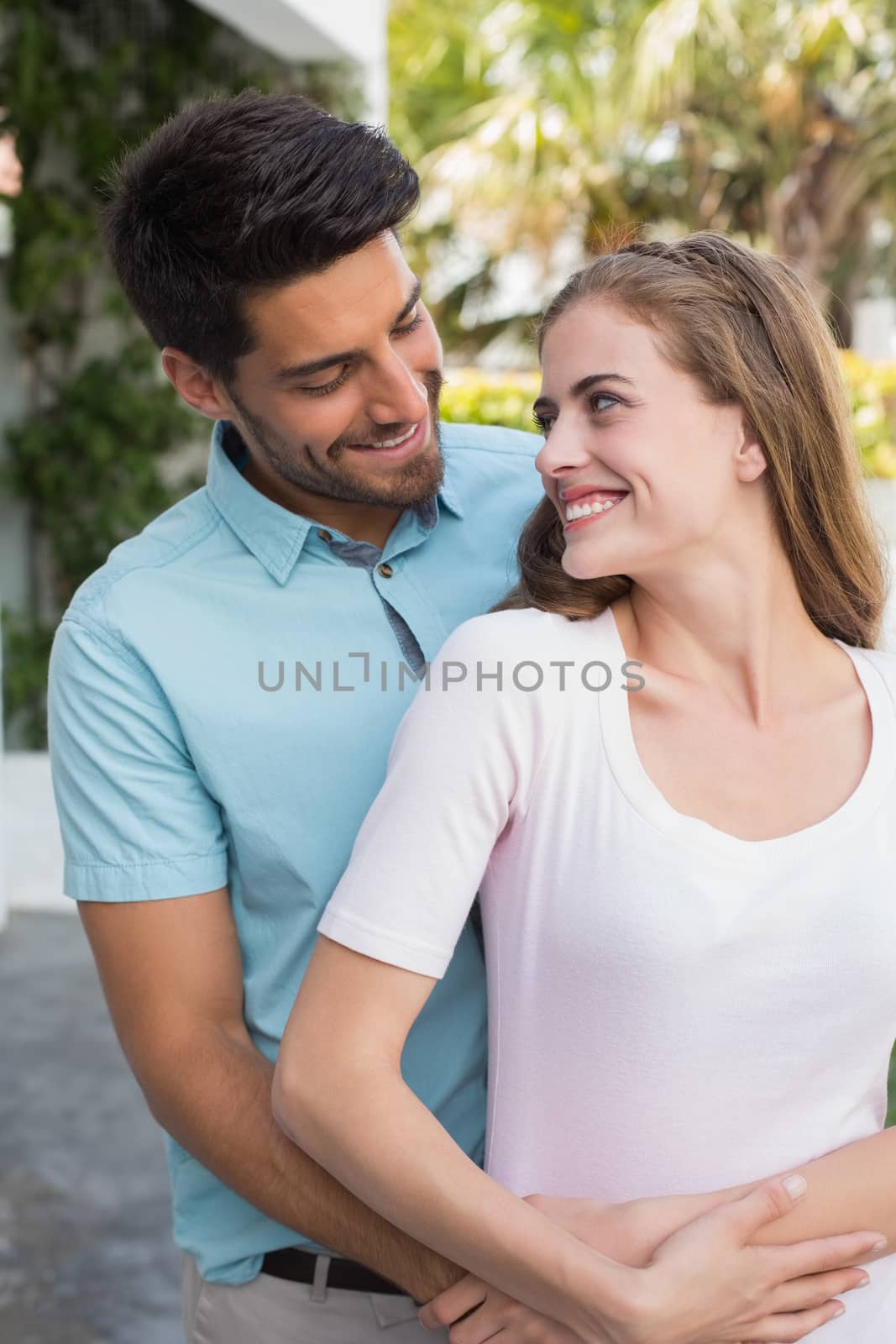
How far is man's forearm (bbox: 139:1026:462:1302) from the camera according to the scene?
121 cm

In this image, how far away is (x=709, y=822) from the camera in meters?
1.17

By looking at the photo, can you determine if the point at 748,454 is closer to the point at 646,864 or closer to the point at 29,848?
the point at 646,864

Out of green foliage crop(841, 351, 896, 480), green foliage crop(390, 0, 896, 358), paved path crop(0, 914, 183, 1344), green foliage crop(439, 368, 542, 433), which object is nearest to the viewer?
paved path crop(0, 914, 183, 1344)

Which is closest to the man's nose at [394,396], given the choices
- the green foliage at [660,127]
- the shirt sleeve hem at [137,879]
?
the shirt sleeve hem at [137,879]

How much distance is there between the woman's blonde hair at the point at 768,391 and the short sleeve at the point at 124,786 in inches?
14.6

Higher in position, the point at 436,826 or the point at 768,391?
the point at 768,391

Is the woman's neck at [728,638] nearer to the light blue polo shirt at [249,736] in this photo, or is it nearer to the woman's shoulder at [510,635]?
the woman's shoulder at [510,635]

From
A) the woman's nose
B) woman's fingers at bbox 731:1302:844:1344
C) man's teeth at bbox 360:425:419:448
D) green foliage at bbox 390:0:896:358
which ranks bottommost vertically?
woman's fingers at bbox 731:1302:844:1344

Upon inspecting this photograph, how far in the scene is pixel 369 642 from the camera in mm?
1404

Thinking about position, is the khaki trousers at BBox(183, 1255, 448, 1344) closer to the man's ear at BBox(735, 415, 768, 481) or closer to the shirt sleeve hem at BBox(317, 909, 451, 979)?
the shirt sleeve hem at BBox(317, 909, 451, 979)

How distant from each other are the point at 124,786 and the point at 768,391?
0.72 metres

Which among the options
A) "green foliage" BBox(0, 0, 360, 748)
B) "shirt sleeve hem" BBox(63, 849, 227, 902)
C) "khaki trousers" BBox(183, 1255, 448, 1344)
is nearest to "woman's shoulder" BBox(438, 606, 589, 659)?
"shirt sleeve hem" BBox(63, 849, 227, 902)

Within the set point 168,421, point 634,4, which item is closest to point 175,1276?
point 168,421

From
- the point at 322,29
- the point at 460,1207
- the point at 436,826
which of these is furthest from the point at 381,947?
the point at 322,29
